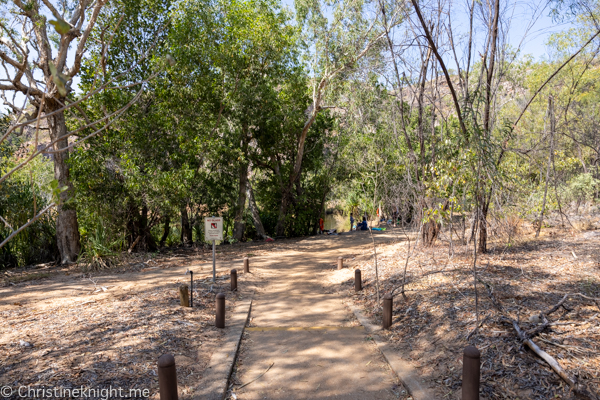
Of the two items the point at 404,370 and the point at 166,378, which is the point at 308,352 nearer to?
the point at 404,370

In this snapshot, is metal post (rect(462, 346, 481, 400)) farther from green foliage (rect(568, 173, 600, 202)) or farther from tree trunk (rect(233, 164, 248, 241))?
tree trunk (rect(233, 164, 248, 241))

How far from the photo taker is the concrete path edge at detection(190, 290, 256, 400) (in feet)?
13.5

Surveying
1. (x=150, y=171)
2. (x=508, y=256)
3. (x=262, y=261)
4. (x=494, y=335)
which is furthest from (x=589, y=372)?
(x=150, y=171)

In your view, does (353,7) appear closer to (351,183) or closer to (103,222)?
(351,183)

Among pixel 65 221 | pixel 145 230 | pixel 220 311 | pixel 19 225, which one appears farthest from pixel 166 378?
pixel 19 225

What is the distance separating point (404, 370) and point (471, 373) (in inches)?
47.4

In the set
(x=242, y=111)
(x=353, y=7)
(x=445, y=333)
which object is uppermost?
(x=353, y=7)

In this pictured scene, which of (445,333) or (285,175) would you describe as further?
(285,175)

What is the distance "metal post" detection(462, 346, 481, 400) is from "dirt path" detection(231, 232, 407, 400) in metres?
0.84

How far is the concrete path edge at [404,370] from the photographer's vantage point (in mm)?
4008

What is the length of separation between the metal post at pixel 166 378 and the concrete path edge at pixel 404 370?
2.49m

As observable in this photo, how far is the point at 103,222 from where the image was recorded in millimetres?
12102

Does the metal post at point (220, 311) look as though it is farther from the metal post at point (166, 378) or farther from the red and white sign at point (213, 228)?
the red and white sign at point (213, 228)

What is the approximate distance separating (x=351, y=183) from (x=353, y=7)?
10296 millimetres
